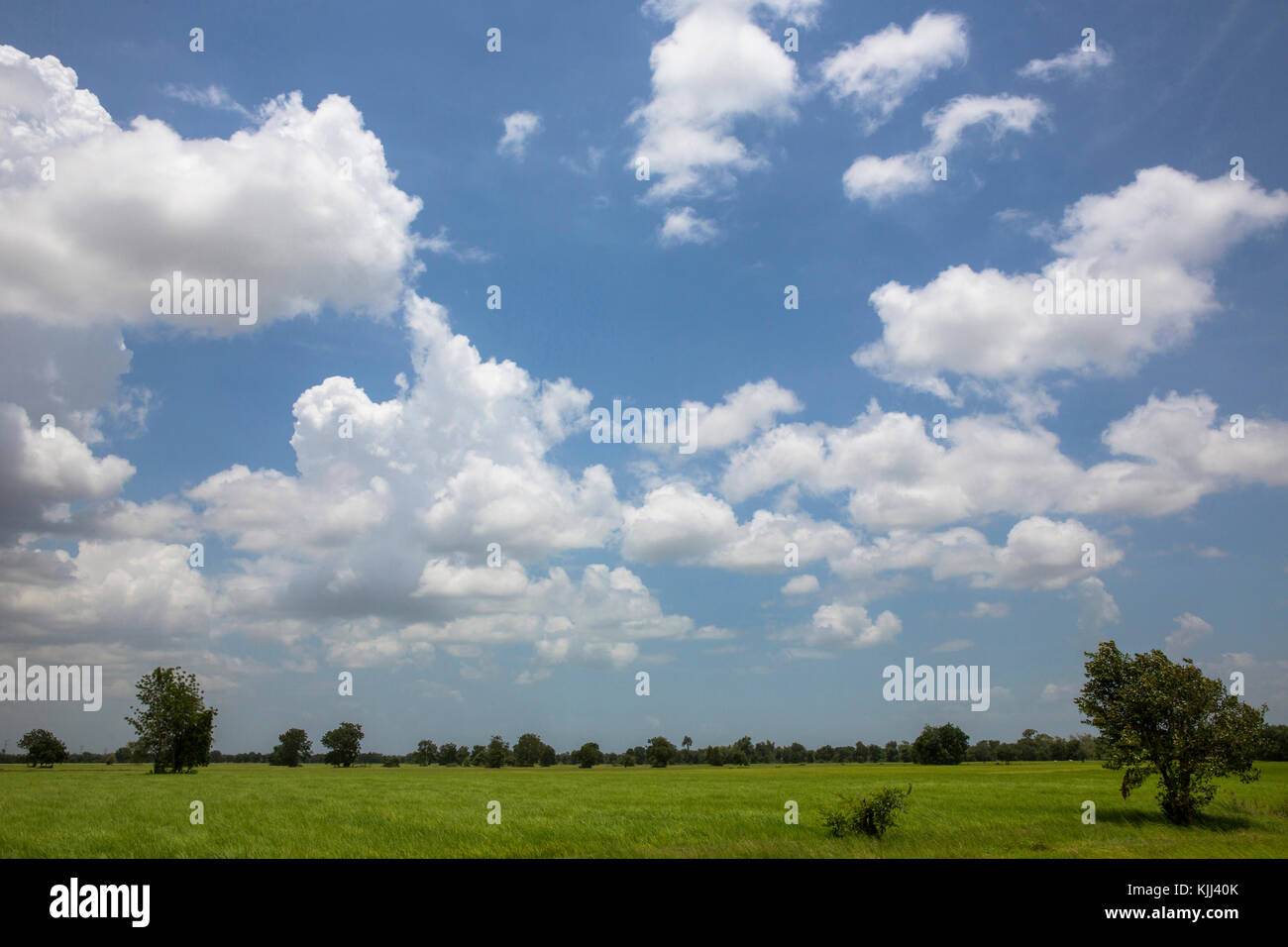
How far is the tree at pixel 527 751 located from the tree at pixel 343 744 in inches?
1431

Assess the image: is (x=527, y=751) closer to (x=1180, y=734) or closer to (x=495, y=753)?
(x=495, y=753)

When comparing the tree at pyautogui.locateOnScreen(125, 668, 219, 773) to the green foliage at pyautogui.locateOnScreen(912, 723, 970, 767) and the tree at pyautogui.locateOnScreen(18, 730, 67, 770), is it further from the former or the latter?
the green foliage at pyautogui.locateOnScreen(912, 723, 970, 767)

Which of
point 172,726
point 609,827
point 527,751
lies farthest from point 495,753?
point 609,827

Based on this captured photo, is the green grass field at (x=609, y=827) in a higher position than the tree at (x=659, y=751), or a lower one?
higher

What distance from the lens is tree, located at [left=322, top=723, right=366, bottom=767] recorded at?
14950 centimetres

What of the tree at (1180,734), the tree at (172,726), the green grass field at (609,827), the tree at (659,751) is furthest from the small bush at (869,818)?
the tree at (659,751)

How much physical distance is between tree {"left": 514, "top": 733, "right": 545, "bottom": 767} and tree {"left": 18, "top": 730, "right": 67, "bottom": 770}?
89.5m

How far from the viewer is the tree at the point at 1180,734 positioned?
1220 inches

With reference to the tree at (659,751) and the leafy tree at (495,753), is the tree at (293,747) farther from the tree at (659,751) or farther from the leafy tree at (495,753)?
the tree at (659,751)

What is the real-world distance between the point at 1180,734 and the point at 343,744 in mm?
153741
